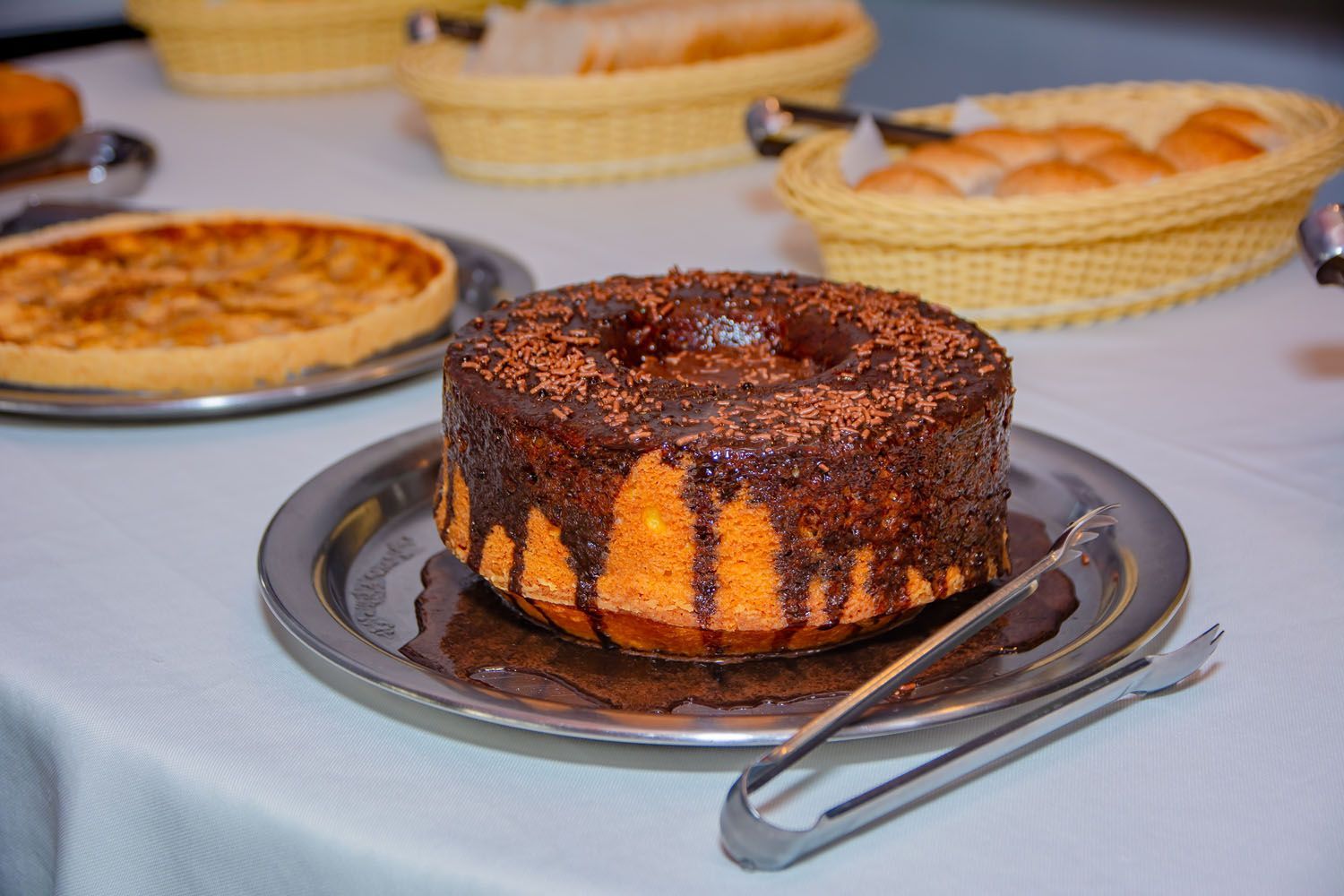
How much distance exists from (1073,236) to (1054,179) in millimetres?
108

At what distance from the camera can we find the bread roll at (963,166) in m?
1.60

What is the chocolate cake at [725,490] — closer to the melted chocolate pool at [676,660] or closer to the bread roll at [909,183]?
the melted chocolate pool at [676,660]

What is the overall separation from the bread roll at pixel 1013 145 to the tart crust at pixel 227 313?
2.15ft

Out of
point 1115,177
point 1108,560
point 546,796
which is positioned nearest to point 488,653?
point 546,796

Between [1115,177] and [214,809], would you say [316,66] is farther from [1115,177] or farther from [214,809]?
[214,809]

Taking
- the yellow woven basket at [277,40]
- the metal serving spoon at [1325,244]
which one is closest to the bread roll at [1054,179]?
the metal serving spoon at [1325,244]

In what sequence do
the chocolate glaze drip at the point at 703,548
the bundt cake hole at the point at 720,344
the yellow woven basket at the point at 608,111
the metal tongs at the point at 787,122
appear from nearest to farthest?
1. the chocolate glaze drip at the point at 703,548
2. the bundt cake hole at the point at 720,344
3. the metal tongs at the point at 787,122
4. the yellow woven basket at the point at 608,111

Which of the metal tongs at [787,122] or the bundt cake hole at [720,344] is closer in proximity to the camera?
the bundt cake hole at [720,344]

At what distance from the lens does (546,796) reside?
0.79 m

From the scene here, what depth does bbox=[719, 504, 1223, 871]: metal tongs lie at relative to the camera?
702 mm

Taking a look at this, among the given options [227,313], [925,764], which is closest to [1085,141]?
[227,313]

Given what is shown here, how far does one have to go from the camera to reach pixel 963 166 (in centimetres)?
161

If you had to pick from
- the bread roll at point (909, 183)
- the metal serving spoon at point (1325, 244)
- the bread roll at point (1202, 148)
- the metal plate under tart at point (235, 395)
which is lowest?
the metal plate under tart at point (235, 395)

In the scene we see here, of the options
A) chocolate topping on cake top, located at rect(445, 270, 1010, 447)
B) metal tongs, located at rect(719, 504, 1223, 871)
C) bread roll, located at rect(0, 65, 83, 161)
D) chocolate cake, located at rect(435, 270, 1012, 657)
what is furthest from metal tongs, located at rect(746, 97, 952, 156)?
bread roll, located at rect(0, 65, 83, 161)
